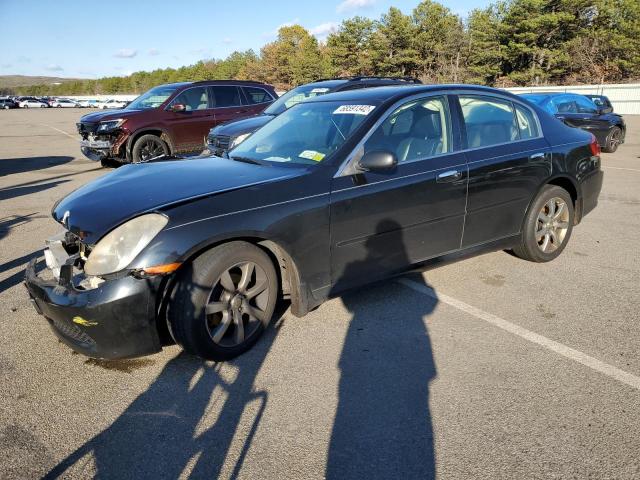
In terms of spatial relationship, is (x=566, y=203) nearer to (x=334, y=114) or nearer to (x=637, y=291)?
(x=637, y=291)

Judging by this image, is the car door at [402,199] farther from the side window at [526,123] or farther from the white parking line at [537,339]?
the side window at [526,123]

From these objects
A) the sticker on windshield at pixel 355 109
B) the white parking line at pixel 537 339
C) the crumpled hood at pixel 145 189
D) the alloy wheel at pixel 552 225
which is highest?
the sticker on windshield at pixel 355 109

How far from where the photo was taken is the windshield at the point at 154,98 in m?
10.5

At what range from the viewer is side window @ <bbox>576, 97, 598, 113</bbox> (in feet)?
41.0

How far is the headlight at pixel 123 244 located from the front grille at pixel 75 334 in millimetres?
338

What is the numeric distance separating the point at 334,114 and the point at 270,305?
64.5 inches

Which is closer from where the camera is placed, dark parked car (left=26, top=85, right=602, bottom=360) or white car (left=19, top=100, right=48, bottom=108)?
dark parked car (left=26, top=85, right=602, bottom=360)

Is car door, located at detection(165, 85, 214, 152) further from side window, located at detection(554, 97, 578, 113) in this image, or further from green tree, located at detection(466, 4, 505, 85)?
green tree, located at detection(466, 4, 505, 85)

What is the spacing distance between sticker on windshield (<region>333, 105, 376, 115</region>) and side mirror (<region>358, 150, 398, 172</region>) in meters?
0.50

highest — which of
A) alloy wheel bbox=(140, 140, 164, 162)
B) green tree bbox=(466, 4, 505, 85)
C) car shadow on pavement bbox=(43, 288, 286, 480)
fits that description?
green tree bbox=(466, 4, 505, 85)

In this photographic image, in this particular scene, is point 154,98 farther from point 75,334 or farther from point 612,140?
point 612,140

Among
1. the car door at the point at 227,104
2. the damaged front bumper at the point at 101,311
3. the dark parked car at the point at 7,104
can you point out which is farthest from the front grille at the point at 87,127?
the dark parked car at the point at 7,104

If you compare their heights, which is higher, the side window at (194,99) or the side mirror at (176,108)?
the side window at (194,99)

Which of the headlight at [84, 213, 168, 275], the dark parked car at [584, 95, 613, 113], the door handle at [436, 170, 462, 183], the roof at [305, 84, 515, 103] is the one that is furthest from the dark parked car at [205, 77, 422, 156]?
the dark parked car at [584, 95, 613, 113]
